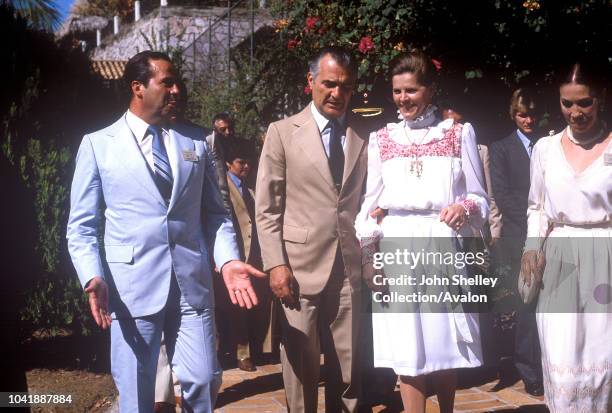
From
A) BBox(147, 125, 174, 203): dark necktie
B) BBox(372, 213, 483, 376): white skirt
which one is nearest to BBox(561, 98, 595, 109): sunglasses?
BBox(372, 213, 483, 376): white skirt

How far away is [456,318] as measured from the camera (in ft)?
13.9

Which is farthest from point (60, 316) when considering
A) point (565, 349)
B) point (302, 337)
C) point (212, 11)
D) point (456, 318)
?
point (212, 11)

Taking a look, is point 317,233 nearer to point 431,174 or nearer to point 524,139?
point 431,174

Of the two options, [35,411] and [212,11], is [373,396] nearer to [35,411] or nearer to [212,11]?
[35,411]

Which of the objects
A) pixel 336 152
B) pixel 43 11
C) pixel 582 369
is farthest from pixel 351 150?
pixel 43 11

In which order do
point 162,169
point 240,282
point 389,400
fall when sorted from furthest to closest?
point 389,400
point 162,169
point 240,282

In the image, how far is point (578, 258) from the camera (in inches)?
159

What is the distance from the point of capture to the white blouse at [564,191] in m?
3.92

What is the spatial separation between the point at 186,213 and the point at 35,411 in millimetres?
2504

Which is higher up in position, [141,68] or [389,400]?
[141,68]

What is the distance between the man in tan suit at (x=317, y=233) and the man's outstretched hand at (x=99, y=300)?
1169mm

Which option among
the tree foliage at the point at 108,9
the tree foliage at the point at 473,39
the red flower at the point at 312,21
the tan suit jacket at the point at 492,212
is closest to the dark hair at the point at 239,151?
the tree foliage at the point at 473,39

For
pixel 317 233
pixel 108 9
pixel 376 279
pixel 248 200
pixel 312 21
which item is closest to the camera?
pixel 376 279

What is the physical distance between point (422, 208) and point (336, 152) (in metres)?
0.64
